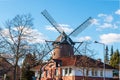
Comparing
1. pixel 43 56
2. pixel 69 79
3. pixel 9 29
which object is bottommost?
pixel 69 79

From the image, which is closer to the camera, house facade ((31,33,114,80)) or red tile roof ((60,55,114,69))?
red tile roof ((60,55,114,69))

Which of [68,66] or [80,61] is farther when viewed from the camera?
[68,66]

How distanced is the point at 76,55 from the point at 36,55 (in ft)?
32.8

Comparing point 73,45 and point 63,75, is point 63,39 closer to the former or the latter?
point 73,45

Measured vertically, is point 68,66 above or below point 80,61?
below

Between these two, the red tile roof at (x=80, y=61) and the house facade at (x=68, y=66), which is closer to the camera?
the red tile roof at (x=80, y=61)

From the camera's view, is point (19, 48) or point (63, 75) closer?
point (19, 48)

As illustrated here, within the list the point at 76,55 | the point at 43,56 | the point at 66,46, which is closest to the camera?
the point at 43,56

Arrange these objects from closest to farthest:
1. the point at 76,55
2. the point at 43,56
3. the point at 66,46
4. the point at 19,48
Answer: the point at 19,48 → the point at 43,56 → the point at 76,55 → the point at 66,46

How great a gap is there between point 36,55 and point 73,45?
1850cm

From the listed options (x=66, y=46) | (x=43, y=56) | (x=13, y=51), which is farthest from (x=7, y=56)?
(x=66, y=46)

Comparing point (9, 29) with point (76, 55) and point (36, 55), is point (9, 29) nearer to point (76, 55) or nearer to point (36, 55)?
point (36, 55)

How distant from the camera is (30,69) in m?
87.2

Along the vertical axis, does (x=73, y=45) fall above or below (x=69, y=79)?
above
